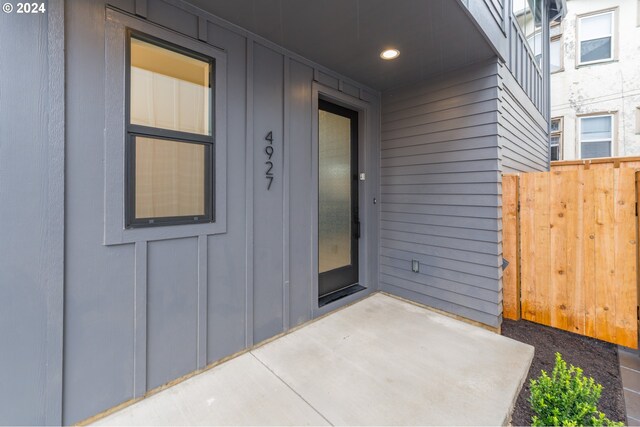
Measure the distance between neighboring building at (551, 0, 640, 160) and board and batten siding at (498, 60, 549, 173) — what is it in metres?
3.26

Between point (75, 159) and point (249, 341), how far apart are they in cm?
187

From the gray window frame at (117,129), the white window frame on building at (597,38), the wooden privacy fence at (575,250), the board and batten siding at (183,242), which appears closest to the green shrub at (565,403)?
the wooden privacy fence at (575,250)

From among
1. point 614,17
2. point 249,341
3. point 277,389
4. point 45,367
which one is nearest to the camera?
point 45,367

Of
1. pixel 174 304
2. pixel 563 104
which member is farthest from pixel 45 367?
pixel 563 104

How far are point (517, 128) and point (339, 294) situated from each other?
10.7 feet

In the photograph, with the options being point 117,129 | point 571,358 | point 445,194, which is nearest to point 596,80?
point 445,194

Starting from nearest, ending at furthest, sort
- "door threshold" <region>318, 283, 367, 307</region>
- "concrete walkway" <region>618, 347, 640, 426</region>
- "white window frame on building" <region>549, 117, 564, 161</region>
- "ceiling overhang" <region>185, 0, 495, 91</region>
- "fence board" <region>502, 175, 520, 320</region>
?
"concrete walkway" <region>618, 347, 640, 426</region>
"ceiling overhang" <region>185, 0, 495, 91</region>
"fence board" <region>502, 175, 520, 320</region>
"door threshold" <region>318, 283, 367, 307</region>
"white window frame on building" <region>549, 117, 564, 161</region>

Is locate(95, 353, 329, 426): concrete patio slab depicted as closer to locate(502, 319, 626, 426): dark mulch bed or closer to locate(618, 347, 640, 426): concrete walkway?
locate(502, 319, 626, 426): dark mulch bed

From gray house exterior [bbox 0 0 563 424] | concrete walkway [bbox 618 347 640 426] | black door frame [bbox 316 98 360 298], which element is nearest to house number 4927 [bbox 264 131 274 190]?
gray house exterior [bbox 0 0 563 424]

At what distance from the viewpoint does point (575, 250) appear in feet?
9.00

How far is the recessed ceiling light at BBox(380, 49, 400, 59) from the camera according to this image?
A: 2.78m

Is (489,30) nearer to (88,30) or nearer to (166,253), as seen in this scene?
(88,30)

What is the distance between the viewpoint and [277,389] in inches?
79.0

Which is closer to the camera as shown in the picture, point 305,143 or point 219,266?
point 219,266
